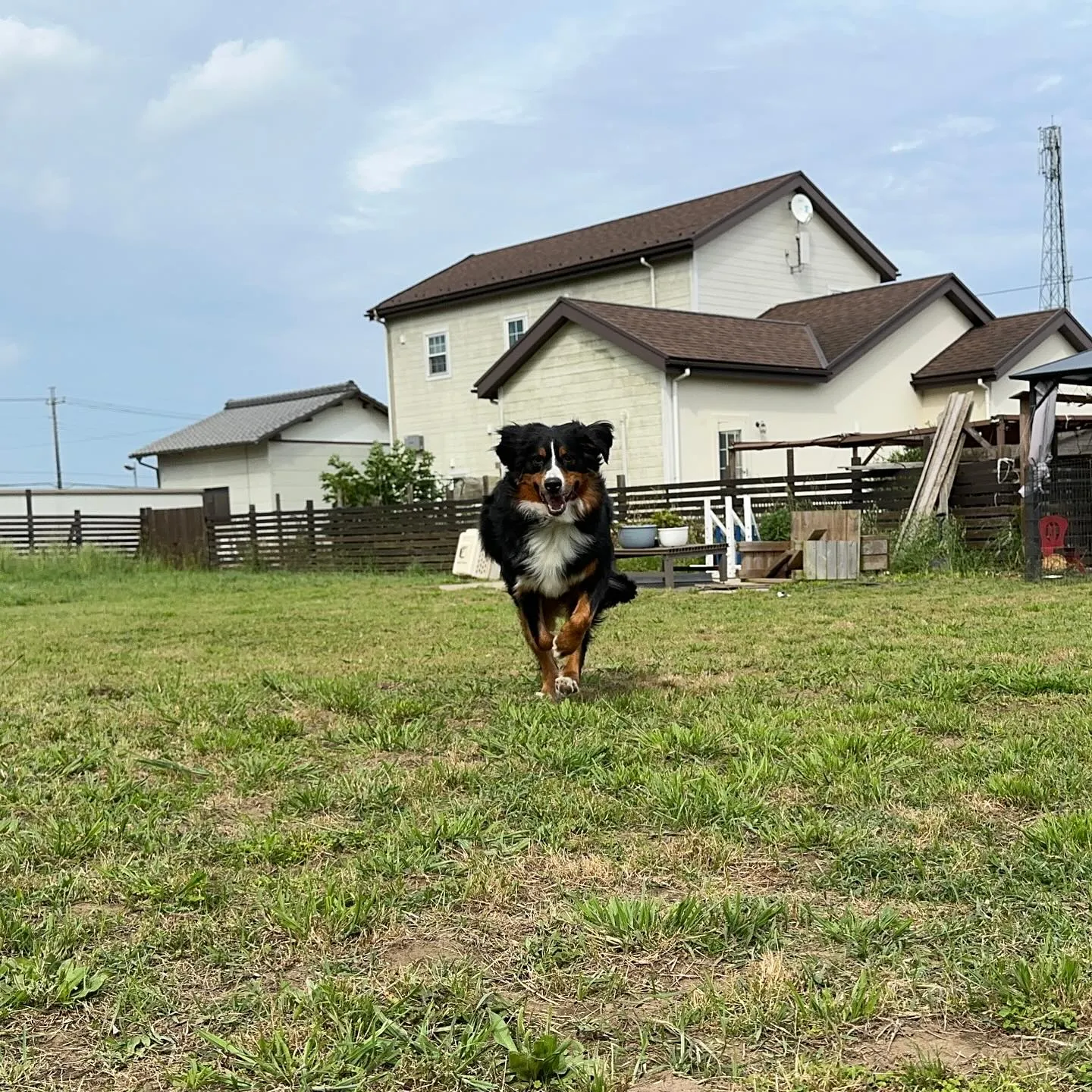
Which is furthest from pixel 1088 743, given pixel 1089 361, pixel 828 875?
pixel 1089 361

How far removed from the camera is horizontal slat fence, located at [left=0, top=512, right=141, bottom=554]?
26547 mm

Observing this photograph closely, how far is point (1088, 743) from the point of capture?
4.23 m

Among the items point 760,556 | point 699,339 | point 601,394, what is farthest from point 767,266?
point 760,556

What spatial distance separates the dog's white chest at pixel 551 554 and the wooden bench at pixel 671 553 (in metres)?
8.21

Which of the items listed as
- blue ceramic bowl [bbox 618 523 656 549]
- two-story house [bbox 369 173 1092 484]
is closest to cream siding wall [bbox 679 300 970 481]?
two-story house [bbox 369 173 1092 484]

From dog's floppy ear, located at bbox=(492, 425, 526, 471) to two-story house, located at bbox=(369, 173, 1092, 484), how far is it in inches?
560

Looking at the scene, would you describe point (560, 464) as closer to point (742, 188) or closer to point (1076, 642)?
point (1076, 642)

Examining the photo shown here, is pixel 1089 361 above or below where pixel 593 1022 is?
above

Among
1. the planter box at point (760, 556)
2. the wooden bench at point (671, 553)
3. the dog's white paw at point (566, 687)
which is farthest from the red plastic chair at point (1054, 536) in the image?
the dog's white paw at point (566, 687)

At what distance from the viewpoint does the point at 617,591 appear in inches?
252

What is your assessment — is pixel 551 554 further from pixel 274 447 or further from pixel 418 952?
pixel 274 447

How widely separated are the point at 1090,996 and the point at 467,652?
6074mm

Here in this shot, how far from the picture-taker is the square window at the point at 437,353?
2802 cm

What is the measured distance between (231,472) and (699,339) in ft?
62.6
